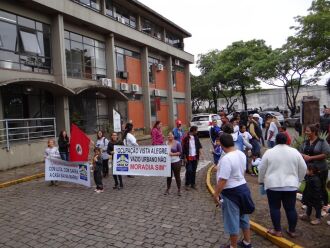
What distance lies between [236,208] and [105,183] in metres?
6.42

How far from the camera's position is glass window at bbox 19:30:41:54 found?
1731 cm

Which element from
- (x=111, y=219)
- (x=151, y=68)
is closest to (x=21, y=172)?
(x=111, y=219)

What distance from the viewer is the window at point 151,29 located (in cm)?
3085

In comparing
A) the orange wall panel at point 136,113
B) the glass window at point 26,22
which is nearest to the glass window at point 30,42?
the glass window at point 26,22

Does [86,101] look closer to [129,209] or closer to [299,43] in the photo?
[129,209]

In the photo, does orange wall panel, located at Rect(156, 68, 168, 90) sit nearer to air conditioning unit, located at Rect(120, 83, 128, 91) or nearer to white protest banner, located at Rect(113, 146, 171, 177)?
air conditioning unit, located at Rect(120, 83, 128, 91)

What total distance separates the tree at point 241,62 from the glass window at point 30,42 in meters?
26.7

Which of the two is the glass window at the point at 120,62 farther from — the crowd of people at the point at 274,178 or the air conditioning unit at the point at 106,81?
the crowd of people at the point at 274,178

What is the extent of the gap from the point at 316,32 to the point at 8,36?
22.3 m

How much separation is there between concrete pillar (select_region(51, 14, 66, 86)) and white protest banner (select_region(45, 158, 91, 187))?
8861 mm

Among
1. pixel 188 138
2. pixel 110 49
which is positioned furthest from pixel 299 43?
pixel 188 138

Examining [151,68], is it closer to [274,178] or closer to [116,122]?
[116,122]

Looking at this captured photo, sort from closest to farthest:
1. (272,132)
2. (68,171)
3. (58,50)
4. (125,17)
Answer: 1. (68,171)
2. (272,132)
3. (58,50)
4. (125,17)

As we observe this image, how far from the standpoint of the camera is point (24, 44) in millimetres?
17281
